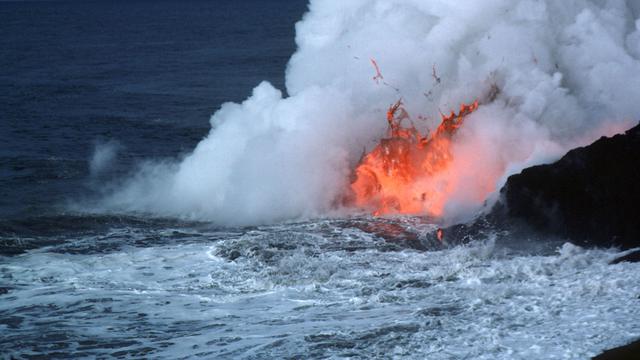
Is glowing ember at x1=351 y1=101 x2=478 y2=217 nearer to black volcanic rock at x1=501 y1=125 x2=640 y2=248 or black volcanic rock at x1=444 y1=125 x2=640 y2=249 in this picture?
black volcanic rock at x1=444 y1=125 x2=640 y2=249

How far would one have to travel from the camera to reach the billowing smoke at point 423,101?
81.8 ft

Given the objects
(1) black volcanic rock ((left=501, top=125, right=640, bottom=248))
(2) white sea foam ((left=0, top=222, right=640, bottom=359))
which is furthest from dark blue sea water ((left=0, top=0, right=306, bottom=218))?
(1) black volcanic rock ((left=501, top=125, right=640, bottom=248))

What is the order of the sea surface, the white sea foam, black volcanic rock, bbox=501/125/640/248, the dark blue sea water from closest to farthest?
the white sea foam < the sea surface < black volcanic rock, bbox=501/125/640/248 < the dark blue sea water

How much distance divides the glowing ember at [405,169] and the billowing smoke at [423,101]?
51 centimetres

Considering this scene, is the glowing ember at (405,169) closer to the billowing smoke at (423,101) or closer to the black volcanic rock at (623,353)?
the billowing smoke at (423,101)

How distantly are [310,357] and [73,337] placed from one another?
4922 millimetres

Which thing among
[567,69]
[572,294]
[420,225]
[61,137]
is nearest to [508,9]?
[567,69]

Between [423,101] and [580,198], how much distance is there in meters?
8.44

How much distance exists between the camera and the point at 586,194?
20.6 metres

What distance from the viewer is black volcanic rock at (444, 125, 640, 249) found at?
66.2 ft

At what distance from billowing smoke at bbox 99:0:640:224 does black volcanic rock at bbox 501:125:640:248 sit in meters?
2.06

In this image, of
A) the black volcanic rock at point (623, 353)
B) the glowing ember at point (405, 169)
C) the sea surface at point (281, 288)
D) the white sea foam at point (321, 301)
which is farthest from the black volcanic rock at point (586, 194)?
the black volcanic rock at point (623, 353)

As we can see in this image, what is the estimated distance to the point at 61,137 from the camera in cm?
3916

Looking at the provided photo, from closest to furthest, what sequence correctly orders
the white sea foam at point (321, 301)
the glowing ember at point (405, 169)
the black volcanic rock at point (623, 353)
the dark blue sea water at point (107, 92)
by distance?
1. the black volcanic rock at point (623, 353)
2. the white sea foam at point (321, 301)
3. the glowing ember at point (405, 169)
4. the dark blue sea water at point (107, 92)
